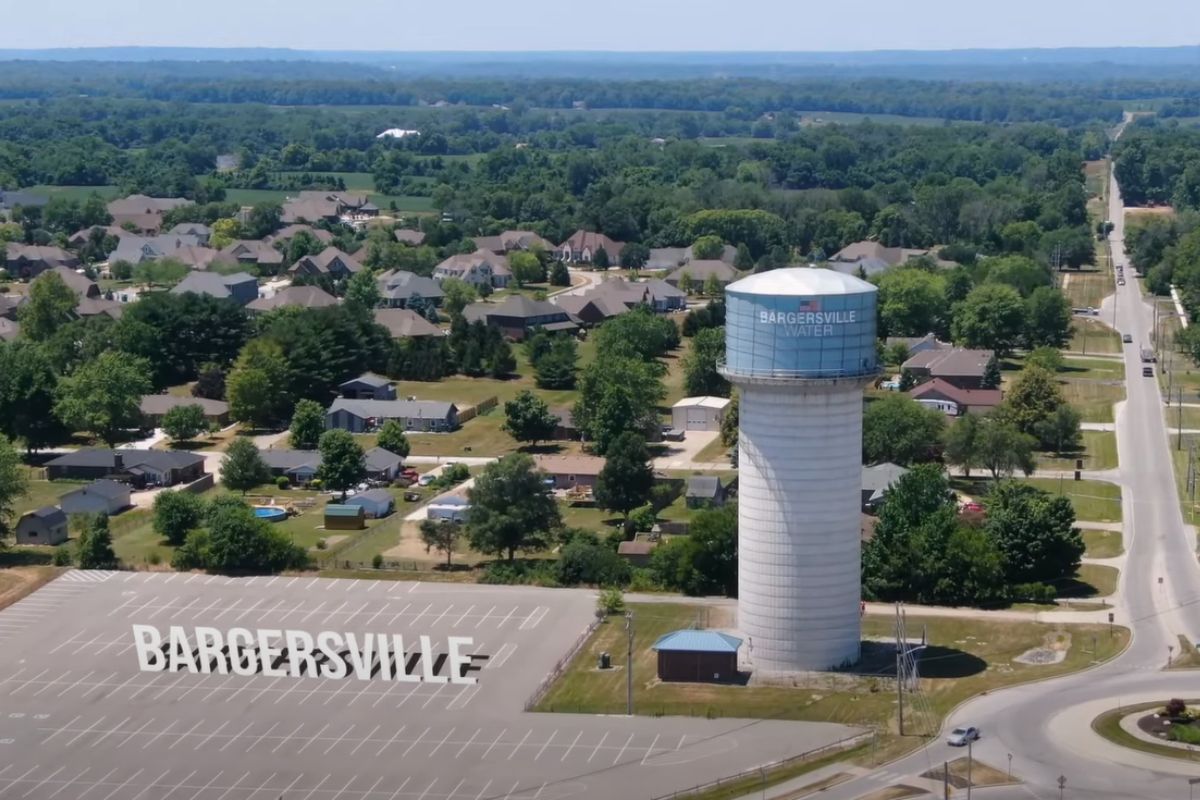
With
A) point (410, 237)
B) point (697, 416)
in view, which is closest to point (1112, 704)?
point (697, 416)

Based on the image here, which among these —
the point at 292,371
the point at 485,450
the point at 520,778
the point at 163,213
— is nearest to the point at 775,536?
the point at 520,778

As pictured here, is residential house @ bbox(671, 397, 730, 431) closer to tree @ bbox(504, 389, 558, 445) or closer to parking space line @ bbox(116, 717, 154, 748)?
tree @ bbox(504, 389, 558, 445)

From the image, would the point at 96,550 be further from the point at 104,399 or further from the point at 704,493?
the point at 704,493

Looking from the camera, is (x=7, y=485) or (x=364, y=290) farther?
(x=364, y=290)

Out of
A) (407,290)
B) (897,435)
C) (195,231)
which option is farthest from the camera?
(195,231)

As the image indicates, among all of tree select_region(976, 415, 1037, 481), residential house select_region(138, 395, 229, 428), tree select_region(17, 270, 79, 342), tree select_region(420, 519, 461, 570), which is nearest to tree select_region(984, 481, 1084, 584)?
tree select_region(976, 415, 1037, 481)

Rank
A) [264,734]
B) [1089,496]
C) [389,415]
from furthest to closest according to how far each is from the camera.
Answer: [389,415] → [1089,496] → [264,734]

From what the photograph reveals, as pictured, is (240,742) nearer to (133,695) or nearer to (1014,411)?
(133,695)
